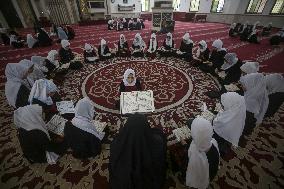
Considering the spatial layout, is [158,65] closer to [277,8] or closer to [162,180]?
[162,180]

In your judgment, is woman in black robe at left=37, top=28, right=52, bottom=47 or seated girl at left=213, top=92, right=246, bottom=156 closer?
seated girl at left=213, top=92, right=246, bottom=156

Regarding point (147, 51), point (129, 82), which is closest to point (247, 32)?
point (147, 51)

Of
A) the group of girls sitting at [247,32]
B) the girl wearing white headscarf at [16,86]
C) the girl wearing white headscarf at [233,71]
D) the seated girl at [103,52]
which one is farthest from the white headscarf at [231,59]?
the group of girls sitting at [247,32]

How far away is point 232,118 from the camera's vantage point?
2420 mm

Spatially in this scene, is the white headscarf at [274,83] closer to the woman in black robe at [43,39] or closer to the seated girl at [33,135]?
the seated girl at [33,135]

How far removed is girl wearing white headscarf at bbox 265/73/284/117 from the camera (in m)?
3.04

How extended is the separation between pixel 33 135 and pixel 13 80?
169cm

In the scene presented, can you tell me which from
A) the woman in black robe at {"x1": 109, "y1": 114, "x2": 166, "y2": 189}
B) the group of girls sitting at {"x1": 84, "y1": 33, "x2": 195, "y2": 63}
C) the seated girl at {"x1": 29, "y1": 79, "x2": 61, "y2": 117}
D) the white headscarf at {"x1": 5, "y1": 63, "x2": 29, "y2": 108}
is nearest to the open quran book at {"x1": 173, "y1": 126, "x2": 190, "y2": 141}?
the woman in black robe at {"x1": 109, "y1": 114, "x2": 166, "y2": 189}

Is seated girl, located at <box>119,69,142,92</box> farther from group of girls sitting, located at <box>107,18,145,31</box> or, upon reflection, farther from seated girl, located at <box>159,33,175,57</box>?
group of girls sitting, located at <box>107,18,145,31</box>

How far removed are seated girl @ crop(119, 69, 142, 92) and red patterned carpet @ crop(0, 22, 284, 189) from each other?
18.7 inches

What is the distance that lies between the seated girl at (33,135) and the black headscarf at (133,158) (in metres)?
1.11

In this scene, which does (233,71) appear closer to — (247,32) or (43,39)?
(247,32)

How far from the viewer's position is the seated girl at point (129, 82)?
377cm

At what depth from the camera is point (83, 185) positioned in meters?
2.35
